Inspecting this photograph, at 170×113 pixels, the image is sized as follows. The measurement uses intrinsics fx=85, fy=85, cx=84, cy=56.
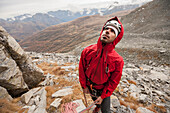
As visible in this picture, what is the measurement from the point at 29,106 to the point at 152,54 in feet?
58.4

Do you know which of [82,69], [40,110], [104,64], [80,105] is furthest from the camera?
[80,105]

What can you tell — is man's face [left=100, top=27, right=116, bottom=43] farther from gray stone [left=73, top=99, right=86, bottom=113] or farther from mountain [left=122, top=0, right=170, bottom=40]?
mountain [left=122, top=0, right=170, bottom=40]

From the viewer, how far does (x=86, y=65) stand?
2.80 m

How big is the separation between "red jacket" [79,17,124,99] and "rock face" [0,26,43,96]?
4432 millimetres

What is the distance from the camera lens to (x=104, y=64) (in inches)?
94.8

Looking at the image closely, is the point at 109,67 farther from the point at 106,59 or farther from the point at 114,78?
the point at 114,78

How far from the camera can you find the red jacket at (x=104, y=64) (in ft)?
7.83

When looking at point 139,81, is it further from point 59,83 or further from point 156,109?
point 59,83

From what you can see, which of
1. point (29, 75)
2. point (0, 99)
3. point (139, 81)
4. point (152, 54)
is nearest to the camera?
point (0, 99)

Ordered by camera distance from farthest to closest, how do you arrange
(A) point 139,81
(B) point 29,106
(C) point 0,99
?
(A) point 139,81 → (B) point 29,106 → (C) point 0,99

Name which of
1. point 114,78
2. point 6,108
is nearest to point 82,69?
point 114,78

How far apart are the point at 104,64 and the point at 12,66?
17.3 ft

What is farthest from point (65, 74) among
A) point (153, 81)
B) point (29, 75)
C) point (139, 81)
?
point (153, 81)

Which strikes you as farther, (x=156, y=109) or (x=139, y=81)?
(x=139, y=81)
